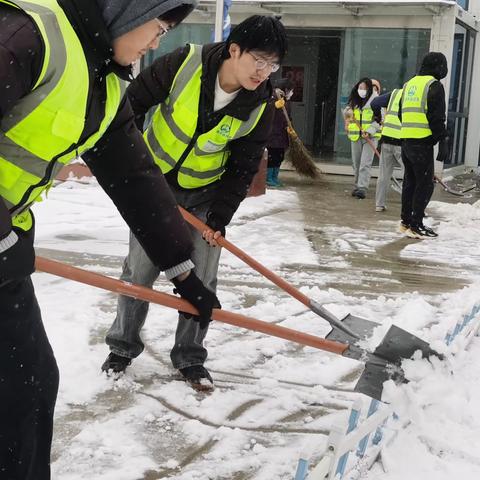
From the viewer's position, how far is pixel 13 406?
5.83 ft

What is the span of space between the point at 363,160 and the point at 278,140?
56.1 inches

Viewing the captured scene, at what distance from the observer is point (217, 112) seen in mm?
3133

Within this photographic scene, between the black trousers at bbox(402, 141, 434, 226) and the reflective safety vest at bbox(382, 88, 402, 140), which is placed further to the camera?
the reflective safety vest at bbox(382, 88, 402, 140)

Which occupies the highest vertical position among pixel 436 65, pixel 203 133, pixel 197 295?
pixel 436 65

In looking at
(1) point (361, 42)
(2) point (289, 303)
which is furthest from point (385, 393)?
(1) point (361, 42)

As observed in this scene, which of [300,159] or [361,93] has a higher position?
[361,93]

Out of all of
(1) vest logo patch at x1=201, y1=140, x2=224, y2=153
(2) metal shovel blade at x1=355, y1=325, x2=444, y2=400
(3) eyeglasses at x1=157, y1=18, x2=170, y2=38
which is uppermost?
(3) eyeglasses at x1=157, y1=18, x2=170, y2=38

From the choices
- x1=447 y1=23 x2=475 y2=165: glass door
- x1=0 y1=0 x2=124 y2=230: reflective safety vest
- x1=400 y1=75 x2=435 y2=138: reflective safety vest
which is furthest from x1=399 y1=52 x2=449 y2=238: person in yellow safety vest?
x1=447 y1=23 x2=475 y2=165: glass door

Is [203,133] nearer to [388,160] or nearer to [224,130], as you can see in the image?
[224,130]

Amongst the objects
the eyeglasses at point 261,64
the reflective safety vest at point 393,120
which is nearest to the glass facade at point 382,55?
the reflective safety vest at point 393,120

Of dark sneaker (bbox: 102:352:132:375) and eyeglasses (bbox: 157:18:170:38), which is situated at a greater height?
eyeglasses (bbox: 157:18:170:38)

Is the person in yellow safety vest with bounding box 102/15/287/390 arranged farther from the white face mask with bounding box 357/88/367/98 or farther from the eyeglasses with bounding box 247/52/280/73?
the white face mask with bounding box 357/88/367/98

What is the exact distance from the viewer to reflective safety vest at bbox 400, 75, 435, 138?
7.43 meters

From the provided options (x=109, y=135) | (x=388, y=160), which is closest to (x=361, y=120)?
(x=388, y=160)
